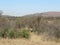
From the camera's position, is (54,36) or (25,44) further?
(54,36)

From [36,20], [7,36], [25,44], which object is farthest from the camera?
[36,20]

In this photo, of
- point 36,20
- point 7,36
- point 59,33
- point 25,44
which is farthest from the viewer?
point 36,20

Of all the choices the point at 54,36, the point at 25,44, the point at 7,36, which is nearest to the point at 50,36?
the point at 54,36

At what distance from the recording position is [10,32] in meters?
29.2

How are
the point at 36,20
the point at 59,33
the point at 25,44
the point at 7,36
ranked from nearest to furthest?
the point at 25,44, the point at 7,36, the point at 59,33, the point at 36,20

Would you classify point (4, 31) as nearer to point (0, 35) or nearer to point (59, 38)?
point (0, 35)

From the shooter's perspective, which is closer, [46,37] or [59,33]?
[46,37]

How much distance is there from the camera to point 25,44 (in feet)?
68.7

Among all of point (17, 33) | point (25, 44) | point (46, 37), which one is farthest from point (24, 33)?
point (25, 44)

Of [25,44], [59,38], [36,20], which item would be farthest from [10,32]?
[36,20]

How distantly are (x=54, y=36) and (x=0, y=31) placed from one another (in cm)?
710

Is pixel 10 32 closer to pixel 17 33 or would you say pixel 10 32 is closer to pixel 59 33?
pixel 17 33

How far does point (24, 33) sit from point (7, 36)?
7.92ft

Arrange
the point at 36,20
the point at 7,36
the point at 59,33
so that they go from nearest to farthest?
1. the point at 7,36
2. the point at 59,33
3. the point at 36,20
